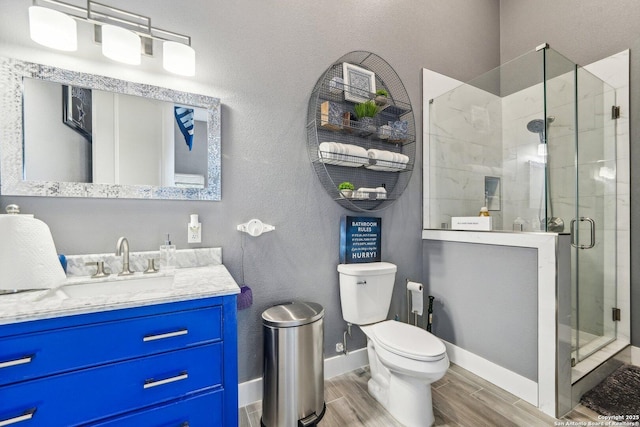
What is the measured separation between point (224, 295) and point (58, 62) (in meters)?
1.35

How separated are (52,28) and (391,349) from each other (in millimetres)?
2206

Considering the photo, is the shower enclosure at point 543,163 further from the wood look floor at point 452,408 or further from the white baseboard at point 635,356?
the wood look floor at point 452,408

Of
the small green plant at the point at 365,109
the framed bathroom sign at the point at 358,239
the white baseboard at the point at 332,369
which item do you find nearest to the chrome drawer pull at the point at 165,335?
the white baseboard at the point at 332,369

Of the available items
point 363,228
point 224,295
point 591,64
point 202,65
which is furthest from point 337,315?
point 591,64

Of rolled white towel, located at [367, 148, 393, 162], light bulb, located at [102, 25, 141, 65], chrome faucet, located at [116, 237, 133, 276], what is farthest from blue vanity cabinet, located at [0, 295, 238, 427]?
rolled white towel, located at [367, 148, 393, 162]

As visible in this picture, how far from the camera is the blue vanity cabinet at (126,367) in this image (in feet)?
2.77

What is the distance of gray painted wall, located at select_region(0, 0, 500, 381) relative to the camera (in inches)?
53.6

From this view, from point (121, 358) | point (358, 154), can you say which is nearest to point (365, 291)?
point (358, 154)

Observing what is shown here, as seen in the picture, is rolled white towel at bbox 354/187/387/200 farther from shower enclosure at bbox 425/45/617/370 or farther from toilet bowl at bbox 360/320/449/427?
toilet bowl at bbox 360/320/449/427

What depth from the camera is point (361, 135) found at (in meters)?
2.08

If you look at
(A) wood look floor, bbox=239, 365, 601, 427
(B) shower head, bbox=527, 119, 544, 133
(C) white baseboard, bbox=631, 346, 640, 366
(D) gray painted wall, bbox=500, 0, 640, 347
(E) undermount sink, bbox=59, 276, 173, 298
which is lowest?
(A) wood look floor, bbox=239, 365, 601, 427

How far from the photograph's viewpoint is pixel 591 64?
232cm

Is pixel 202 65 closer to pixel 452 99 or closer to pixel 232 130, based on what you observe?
pixel 232 130

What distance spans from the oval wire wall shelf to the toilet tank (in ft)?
1.48
